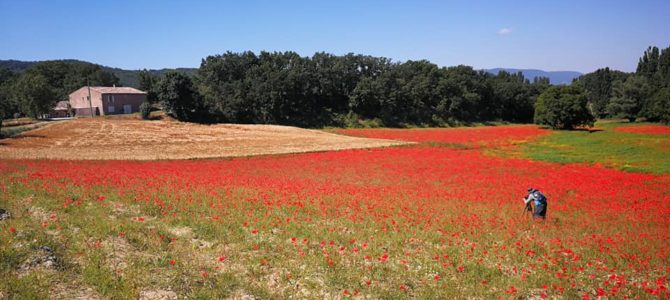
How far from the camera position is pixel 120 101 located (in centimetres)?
9431

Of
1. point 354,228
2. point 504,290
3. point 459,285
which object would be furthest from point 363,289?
point 354,228

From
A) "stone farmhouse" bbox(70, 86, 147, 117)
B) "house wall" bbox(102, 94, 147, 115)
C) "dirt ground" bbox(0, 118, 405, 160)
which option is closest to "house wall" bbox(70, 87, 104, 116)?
"stone farmhouse" bbox(70, 86, 147, 117)

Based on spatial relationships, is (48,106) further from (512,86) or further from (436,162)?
(512,86)

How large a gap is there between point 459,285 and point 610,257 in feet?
19.9

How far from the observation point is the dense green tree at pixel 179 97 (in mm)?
80062

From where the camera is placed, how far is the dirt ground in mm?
43625

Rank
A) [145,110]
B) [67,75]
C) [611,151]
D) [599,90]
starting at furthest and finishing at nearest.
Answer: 1. [599,90]
2. [67,75]
3. [145,110]
4. [611,151]

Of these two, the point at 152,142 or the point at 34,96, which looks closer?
the point at 152,142

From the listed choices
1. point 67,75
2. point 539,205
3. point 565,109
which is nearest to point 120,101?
point 67,75

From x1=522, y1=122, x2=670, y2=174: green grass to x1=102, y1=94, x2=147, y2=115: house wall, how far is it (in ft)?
286

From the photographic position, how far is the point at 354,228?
15516mm

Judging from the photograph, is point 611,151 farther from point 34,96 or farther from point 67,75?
point 67,75

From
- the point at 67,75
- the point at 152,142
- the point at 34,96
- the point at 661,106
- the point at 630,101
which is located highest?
the point at 67,75

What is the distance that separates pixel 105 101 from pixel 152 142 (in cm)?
4638
